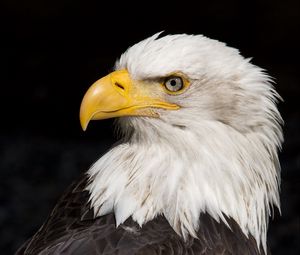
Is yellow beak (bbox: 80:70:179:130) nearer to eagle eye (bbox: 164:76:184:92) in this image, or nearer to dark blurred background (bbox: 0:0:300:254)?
eagle eye (bbox: 164:76:184:92)

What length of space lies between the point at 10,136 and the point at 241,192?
4.93m

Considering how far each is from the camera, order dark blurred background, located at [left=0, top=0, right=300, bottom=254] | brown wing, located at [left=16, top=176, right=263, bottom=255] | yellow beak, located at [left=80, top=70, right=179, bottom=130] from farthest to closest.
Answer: dark blurred background, located at [left=0, top=0, right=300, bottom=254], yellow beak, located at [left=80, top=70, right=179, bottom=130], brown wing, located at [left=16, top=176, right=263, bottom=255]

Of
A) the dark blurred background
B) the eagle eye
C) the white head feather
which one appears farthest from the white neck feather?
the dark blurred background

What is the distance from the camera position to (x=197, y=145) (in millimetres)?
4141

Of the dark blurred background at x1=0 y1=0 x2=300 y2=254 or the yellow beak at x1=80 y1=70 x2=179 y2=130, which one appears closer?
the yellow beak at x1=80 y1=70 x2=179 y2=130

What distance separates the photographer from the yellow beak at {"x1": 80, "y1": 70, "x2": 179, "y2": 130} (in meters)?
4.04

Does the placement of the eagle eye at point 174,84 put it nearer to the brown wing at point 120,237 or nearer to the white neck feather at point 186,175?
the white neck feather at point 186,175

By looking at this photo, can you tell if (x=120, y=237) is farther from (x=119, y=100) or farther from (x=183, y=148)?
(x=119, y=100)

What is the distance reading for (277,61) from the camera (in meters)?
9.48

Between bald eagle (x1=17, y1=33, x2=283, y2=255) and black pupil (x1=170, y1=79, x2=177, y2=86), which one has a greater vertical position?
black pupil (x1=170, y1=79, x2=177, y2=86)

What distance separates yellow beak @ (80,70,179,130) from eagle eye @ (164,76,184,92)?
0.07 metres

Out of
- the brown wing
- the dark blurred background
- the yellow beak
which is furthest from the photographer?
the dark blurred background

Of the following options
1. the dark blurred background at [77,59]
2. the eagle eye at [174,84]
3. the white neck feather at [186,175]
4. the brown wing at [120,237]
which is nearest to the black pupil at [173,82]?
the eagle eye at [174,84]

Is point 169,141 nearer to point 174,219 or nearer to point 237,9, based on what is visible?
point 174,219
